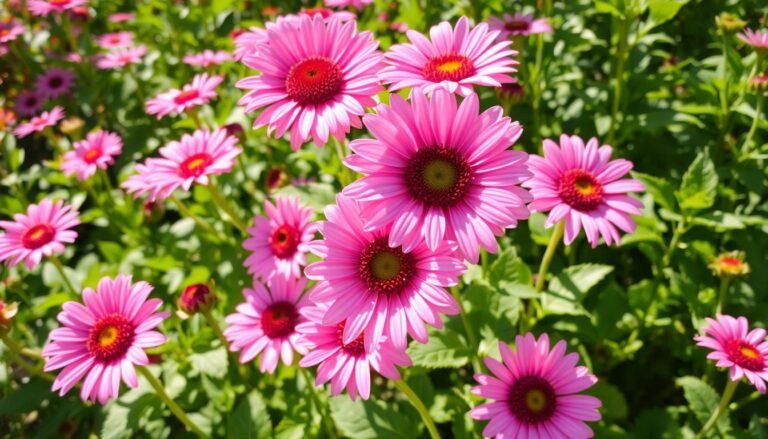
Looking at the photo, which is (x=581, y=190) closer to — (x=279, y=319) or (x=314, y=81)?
(x=314, y=81)

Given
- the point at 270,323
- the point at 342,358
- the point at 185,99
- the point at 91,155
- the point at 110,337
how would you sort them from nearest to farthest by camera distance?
the point at 342,358, the point at 110,337, the point at 270,323, the point at 185,99, the point at 91,155

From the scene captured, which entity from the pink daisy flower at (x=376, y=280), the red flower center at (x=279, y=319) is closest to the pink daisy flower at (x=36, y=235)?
the red flower center at (x=279, y=319)

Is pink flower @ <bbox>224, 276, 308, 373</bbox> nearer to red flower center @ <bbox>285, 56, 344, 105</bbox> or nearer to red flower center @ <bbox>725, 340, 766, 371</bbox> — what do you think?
red flower center @ <bbox>285, 56, 344, 105</bbox>

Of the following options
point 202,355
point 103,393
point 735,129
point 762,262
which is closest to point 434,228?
point 103,393

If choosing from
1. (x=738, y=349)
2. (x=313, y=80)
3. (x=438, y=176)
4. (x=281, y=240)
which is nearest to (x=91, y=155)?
(x=281, y=240)

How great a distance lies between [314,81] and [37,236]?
59.1 inches

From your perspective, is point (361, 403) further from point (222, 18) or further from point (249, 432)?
point (222, 18)

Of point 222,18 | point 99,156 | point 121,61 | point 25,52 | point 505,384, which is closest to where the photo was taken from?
point 505,384

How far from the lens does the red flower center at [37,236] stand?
2221 mm

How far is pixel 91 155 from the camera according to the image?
280cm

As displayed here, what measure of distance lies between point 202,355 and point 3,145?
2.20 metres

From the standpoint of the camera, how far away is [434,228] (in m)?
1.25

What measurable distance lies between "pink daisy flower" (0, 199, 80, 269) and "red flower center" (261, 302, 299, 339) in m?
0.95

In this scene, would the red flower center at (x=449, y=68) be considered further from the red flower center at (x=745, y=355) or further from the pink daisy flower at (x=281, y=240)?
the red flower center at (x=745, y=355)
